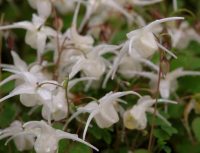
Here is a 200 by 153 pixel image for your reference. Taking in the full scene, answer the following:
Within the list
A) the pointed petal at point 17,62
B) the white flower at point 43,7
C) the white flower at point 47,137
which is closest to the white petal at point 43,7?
the white flower at point 43,7

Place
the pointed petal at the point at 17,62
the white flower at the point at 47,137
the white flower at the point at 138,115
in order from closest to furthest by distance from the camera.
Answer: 1. the white flower at the point at 47,137
2. the white flower at the point at 138,115
3. the pointed petal at the point at 17,62

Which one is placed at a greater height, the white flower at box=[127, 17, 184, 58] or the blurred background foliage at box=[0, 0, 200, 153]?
the white flower at box=[127, 17, 184, 58]

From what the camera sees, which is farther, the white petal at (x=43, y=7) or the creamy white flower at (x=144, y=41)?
the white petal at (x=43, y=7)

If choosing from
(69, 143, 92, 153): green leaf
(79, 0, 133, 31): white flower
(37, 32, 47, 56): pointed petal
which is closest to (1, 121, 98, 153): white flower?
(69, 143, 92, 153): green leaf

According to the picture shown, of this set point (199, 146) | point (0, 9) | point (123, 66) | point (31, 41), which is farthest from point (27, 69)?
point (0, 9)

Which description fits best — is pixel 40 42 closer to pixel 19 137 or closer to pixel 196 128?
pixel 19 137

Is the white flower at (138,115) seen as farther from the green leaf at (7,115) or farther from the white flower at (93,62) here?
the green leaf at (7,115)

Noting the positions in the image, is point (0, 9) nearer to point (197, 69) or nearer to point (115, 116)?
point (197, 69)

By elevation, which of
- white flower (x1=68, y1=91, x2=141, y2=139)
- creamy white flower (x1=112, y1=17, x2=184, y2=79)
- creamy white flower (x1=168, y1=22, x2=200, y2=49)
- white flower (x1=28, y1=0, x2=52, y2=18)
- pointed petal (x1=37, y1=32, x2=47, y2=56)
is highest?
white flower (x1=28, y1=0, x2=52, y2=18)

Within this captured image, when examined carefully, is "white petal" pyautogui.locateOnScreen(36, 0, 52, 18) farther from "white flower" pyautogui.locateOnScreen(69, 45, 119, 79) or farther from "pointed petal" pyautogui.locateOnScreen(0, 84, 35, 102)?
"pointed petal" pyautogui.locateOnScreen(0, 84, 35, 102)
